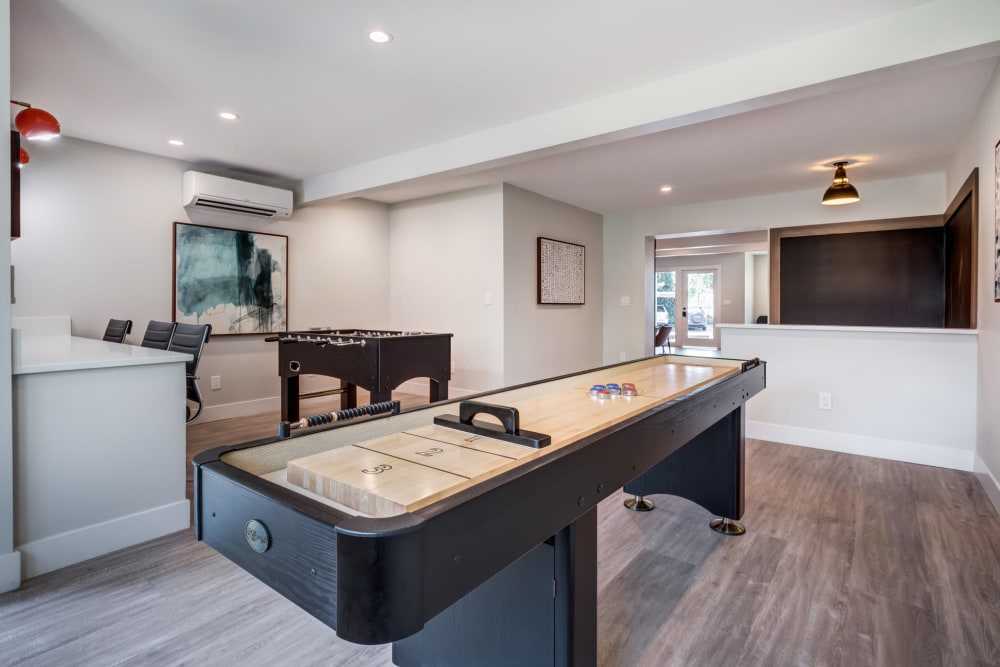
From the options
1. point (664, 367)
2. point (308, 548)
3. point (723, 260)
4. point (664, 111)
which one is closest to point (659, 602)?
point (664, 367)

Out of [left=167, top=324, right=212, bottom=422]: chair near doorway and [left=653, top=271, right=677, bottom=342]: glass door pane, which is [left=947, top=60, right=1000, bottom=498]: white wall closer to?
[left=167, top=324, right=212, bottom=422]: chair near doorway

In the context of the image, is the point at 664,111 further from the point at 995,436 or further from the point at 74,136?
the point at 74,136

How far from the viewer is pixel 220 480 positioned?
847 millimetres

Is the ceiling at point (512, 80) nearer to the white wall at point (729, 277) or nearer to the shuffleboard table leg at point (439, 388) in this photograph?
the shuffleboard table leg at point (439, 388)

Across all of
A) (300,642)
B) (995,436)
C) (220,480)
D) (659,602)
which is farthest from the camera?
(995,436)

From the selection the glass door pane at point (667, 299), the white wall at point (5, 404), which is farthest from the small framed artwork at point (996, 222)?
the glass door pane at point (667, 299)

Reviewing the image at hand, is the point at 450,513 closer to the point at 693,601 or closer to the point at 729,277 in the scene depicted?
the point at 693,601

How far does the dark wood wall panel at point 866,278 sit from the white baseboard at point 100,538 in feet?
19.0

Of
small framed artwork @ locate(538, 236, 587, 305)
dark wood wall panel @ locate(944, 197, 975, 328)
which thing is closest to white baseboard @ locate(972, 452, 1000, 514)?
dark wood wall panel @ locate(944, 197, 975, 328)

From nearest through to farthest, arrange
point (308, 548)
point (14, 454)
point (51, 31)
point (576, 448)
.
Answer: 1. point (308, 548)
2. point (576, 448)
3. point (14, 454)
4. point (51, 31)

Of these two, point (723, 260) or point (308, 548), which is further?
point (723, 260)

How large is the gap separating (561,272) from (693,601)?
4.32m

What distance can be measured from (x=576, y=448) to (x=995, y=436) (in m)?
3.00

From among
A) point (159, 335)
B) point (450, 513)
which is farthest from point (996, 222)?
point (159, 335)
